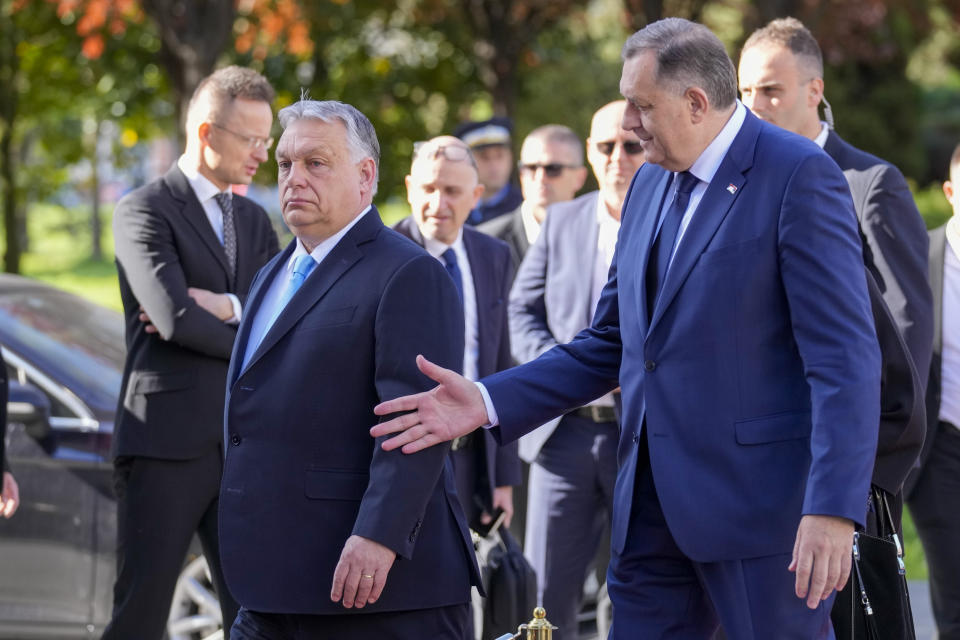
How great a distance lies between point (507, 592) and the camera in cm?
541

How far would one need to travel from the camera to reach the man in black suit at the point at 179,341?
5.09 meters

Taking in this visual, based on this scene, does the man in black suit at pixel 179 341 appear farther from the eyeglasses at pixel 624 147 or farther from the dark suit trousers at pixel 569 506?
the eyeglasses at pixel 624 147

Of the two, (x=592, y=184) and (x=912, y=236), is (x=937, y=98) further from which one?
(x=912, y=236)

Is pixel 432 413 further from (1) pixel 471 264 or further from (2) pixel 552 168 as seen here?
(2) pixel 552 168

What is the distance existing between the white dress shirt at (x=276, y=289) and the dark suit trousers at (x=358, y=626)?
2.25 ft

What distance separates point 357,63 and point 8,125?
489 cm

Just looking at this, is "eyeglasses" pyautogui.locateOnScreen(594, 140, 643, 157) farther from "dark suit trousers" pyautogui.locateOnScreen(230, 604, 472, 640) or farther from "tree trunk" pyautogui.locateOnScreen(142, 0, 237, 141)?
"tree trunk" pyautogui.locateOnScreen(142, 0, 237, 141)

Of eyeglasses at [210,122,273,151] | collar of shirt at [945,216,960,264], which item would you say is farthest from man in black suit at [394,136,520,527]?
collar of shirt at [945,216,960,264]

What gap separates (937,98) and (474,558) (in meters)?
32.4

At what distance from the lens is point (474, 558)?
12.5ft

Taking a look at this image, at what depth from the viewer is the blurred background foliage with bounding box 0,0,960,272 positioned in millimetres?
17469

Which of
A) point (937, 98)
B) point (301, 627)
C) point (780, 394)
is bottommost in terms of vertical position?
point (301, 627)

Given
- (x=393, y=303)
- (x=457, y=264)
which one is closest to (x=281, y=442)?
(x=393, y=303)

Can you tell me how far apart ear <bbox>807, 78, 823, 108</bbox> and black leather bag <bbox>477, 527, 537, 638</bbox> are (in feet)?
6.75
